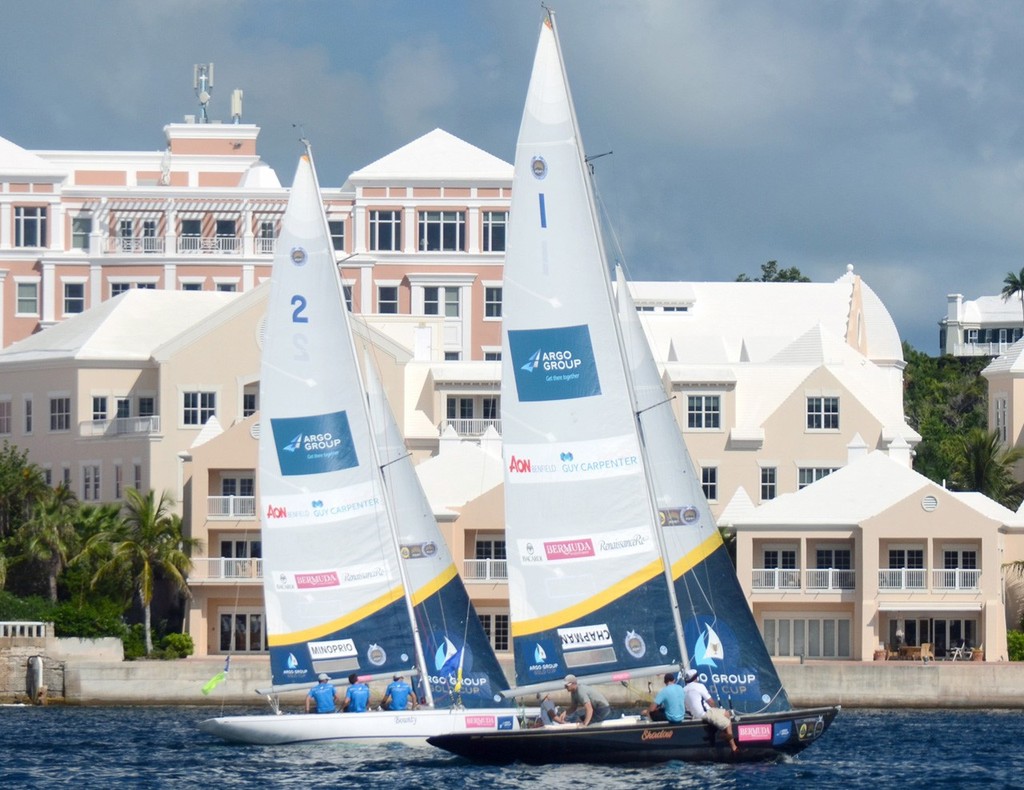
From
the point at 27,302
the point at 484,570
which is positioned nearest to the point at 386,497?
the point at 484,570

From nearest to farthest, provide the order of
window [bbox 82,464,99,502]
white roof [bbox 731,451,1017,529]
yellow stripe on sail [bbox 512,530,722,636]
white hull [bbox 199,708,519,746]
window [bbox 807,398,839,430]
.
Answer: yellow stripe on sail [bbox 512,530,722,636], white hull [bbox 199,708,519,746], white roof [bbox 731,451,1017,529], window [bbox 807,398,839,430], window [bbox 82,464,99,502]

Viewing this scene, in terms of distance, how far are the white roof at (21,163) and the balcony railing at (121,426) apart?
19608mm

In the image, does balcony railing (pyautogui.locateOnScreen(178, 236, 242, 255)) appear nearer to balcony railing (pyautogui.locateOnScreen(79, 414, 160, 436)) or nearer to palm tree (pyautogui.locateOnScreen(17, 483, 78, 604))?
balcony railing (pyautogui.locateOnScreen(79, 414, 160, 436))

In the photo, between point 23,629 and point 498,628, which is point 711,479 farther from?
point 23,629

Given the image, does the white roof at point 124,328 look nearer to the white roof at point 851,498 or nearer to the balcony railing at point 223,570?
the balcony railing at point 223,570

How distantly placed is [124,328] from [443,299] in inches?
668

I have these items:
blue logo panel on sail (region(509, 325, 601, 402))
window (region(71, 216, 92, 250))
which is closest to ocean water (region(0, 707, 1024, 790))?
blue logo panel on sail (region(509, 325, 601, 402))

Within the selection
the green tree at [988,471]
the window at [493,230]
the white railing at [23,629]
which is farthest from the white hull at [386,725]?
the window at [493,230]

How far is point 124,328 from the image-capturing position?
9088 centimetres

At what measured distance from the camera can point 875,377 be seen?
8975cm

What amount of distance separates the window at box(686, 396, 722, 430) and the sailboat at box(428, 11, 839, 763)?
40636mm

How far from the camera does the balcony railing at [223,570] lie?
8044cm

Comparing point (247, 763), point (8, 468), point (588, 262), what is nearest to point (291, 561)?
point (247, 763)

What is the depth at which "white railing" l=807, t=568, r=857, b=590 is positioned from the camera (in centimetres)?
7812
